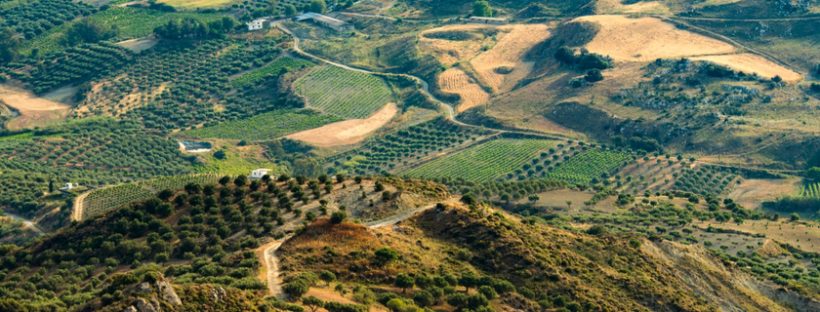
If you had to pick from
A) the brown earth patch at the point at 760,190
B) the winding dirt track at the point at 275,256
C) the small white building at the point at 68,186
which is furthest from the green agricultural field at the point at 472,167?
the winding dirt track at the point at 275,256

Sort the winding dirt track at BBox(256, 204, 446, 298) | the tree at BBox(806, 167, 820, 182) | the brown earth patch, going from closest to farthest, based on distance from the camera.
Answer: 1. the winding dirt track at BBox(256, 204, 446, 298)
2. the brown earth patch
3. the tree at BBox(806, 167, 820, 182)

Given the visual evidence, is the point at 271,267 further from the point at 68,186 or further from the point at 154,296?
the point at 68,186

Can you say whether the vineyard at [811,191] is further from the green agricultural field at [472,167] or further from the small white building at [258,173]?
the small white building at [258,173]

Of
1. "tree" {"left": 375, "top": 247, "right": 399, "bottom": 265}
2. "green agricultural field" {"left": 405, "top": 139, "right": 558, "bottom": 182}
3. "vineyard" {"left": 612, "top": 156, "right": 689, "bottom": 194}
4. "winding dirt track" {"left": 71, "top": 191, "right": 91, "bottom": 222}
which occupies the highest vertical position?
"tree" {"left": 375, "top": 247, "right": 399, "bottom": 265}

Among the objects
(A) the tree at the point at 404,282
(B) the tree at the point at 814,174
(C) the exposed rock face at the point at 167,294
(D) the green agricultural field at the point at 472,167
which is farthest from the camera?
(D) the green agricultural field at the point at 472,167

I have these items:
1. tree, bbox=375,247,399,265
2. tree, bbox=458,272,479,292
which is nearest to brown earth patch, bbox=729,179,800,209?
tree, bbox=458,272,479,292

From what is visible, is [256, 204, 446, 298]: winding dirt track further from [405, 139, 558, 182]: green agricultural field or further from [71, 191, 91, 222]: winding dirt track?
[405, 139, 558, 182]: green agricultural field

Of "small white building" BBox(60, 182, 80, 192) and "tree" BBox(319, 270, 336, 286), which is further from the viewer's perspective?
"small white building" BBox(60, 182, 80, 192)
